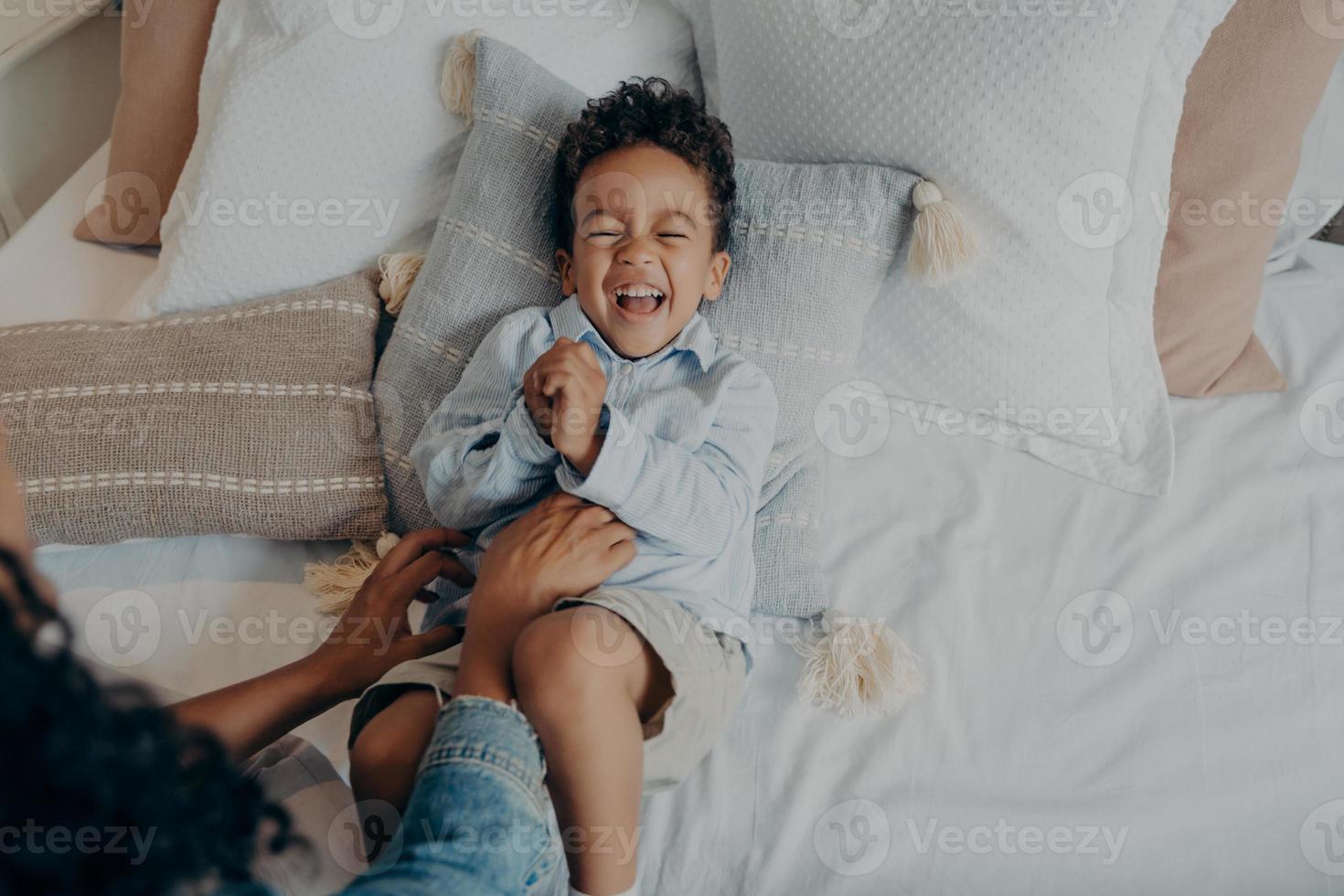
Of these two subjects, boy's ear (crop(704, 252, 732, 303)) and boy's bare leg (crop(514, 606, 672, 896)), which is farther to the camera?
boy's ear (crop(704, 252, 732, 303))

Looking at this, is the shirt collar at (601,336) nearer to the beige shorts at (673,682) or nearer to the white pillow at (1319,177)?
the beige shorts at (673,682)

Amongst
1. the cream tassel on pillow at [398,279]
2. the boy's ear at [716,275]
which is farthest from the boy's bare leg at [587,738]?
the cream tassel on pillow at [398,279]

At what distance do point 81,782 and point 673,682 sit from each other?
54 cm

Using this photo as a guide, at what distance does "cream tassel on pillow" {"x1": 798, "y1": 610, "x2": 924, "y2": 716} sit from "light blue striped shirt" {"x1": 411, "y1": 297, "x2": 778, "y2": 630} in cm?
11

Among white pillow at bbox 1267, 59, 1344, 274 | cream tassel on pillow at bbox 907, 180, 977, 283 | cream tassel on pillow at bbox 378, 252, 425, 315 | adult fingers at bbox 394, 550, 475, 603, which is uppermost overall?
white pillow at bbox 1267, 59, 1344, 274

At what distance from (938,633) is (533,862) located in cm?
59

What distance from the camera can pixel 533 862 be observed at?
68cm

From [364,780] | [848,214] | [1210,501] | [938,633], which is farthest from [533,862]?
[1210,501]

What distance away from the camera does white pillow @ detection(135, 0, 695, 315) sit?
1.29 metres

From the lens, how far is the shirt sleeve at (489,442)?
102 cm

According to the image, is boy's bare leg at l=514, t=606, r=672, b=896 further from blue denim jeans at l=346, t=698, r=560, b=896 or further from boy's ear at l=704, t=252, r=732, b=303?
boy's ear at l=704, t=252, r=732, b=303

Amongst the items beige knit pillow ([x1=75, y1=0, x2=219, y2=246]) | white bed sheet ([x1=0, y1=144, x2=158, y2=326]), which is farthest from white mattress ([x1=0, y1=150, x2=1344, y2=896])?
beige knit pillow ([x1=75, y1=0, x2=219, y2=246])

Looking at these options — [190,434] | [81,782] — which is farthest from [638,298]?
[81,782]

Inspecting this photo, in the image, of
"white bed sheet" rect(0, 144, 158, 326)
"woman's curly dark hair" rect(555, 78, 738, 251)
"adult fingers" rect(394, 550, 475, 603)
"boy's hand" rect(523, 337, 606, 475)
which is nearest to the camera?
"boy's hand" rect(523, 337, 606, 475)
